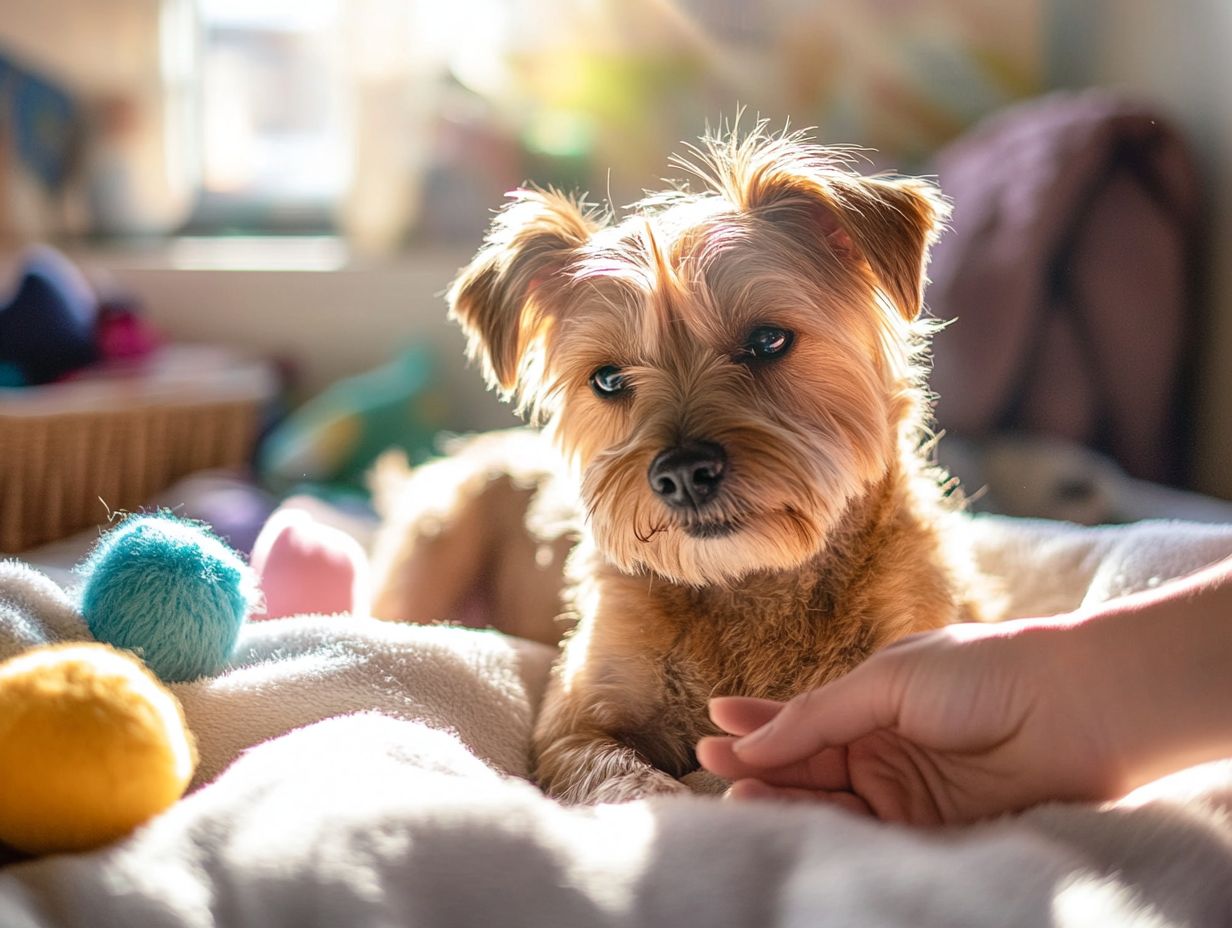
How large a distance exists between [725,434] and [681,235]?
0.91 feet

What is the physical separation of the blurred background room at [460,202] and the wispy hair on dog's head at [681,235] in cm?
75

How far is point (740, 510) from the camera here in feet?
3.94

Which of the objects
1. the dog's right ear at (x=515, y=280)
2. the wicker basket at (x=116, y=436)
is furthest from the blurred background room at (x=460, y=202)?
the dog's right ear at (x=515, y=280)

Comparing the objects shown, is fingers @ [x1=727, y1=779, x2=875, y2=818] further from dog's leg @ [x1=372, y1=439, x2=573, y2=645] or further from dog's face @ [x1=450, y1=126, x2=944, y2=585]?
dog's leg @ [x1=372, y1=439, x2=573, y2=645]

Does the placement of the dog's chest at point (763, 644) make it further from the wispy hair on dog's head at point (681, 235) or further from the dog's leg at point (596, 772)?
the wispy hair on dog's head at point (681, 235)

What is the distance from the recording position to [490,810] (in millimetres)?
762

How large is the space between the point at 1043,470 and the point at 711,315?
128 cm

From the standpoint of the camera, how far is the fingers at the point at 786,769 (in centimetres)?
96

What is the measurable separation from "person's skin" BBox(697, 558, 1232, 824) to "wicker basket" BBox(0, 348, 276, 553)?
3.53ft

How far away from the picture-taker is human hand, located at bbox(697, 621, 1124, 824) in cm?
88

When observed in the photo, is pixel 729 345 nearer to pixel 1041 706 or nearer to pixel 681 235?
pixel 681 235

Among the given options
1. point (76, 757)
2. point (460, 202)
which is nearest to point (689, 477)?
point (76, 757)

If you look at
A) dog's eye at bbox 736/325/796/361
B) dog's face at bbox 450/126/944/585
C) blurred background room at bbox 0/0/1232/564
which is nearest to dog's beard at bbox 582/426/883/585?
dog's face at bbox 450/126/944/585

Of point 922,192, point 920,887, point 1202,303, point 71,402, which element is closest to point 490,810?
point 920,887
